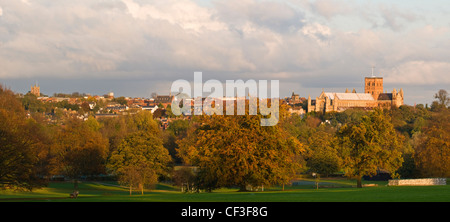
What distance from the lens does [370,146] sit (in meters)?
54.1

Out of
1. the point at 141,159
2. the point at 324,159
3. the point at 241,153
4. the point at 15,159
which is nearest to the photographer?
the point at 15,159

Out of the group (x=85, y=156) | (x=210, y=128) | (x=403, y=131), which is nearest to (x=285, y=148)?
(x=210, y=128)

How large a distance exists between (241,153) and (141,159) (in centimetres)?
2233

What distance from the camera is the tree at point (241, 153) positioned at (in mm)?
46438

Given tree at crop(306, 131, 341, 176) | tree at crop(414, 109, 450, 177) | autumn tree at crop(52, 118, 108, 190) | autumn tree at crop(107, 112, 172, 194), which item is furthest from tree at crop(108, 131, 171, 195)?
tree at crop(414, 109, 450, 177)

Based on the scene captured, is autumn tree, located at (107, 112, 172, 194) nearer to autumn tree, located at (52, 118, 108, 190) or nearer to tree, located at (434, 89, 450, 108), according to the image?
autumn tree, located at (52, 118, 108, 190)

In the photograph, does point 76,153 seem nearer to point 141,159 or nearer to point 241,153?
point 141,159

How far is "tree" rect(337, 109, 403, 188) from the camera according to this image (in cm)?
5403

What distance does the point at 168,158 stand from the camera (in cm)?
6881

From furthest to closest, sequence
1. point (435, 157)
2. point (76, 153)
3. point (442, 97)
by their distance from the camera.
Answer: point (442, 97) < point (76, 153) < point (435, 157)

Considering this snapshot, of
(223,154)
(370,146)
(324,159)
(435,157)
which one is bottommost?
(324,159)

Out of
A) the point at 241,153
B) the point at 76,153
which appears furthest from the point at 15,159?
the point at 76,153

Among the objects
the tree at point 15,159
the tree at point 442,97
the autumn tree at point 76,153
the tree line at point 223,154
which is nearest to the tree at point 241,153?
the tree line at point 223,154
